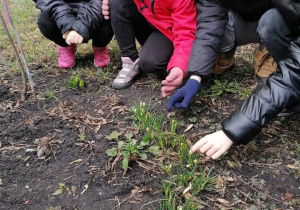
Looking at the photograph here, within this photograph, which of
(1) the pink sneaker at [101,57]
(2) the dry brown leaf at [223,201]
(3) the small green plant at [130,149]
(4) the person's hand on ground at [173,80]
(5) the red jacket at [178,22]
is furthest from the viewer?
(1) the pink sneaker at [101,57]

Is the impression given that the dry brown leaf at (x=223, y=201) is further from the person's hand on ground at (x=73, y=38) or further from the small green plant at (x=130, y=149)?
the person's hand on ground at (x=73, y=38)

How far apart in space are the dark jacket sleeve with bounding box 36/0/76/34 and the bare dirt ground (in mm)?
541

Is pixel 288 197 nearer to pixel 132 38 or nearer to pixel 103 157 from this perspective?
pixel 103 157

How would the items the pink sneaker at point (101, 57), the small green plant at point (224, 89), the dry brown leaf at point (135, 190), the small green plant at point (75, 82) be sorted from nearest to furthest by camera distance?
the dry brown leaf at point (135, 190) < the small green plant at point (224, 89) < the small green plant at point (75, 82) < the pink sneaker at point (101, 57)

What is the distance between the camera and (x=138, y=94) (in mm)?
2736

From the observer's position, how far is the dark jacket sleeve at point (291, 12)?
1873 millimetres

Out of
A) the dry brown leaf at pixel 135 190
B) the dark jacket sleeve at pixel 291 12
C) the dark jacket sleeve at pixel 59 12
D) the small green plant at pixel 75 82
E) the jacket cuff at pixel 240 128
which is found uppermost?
the dark jacket sleeve at pixel 291 12

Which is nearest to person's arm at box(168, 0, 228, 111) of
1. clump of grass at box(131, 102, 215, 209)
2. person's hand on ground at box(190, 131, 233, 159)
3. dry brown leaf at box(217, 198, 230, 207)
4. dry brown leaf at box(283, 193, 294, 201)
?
clump of grass at box(131, 102, 215, 209)

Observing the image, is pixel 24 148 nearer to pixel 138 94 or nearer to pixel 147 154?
pixel 147 154

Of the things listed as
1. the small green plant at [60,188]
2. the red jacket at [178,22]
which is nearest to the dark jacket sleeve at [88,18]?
the red jacket at [178,22]

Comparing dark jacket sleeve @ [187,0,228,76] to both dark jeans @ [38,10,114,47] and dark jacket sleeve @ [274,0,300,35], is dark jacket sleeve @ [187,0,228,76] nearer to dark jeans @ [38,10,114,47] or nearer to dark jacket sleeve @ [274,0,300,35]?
dark jacket sleeve @ [274,0,300,35]

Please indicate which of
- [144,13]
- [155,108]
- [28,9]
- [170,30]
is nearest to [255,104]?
[155,108]

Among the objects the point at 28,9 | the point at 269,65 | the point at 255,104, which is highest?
the point at 255,104

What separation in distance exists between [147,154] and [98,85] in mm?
1090
